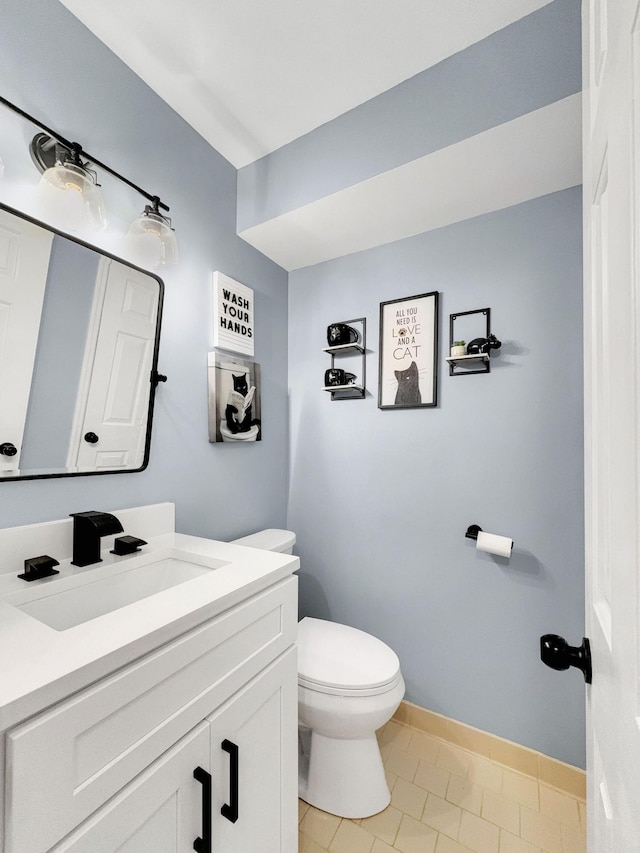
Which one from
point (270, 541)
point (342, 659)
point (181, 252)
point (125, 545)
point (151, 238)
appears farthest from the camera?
point (270, 541)

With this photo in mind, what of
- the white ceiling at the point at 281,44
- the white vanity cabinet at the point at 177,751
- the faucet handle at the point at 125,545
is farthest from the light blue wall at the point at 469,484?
the faucet handle at the point at 125,545

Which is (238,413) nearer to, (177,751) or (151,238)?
(151,238)

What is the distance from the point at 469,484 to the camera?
5.24ft

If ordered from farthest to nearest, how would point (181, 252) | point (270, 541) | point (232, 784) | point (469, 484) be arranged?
point (270, 541) < point (469, 484) < point (181, 252) < point (232, 784)

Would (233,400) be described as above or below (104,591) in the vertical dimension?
above

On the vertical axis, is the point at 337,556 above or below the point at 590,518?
below

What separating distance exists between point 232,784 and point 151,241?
149 cm

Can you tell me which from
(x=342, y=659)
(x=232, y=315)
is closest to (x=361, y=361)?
(x=232, y=315)

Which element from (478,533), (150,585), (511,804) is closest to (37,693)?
(150,585)

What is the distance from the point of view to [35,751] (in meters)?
0.52

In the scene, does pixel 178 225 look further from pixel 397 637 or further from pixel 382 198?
pixel 397 637

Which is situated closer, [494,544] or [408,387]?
[494,544]

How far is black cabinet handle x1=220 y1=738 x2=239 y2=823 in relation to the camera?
80 cm

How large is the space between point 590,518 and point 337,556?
1.37m
